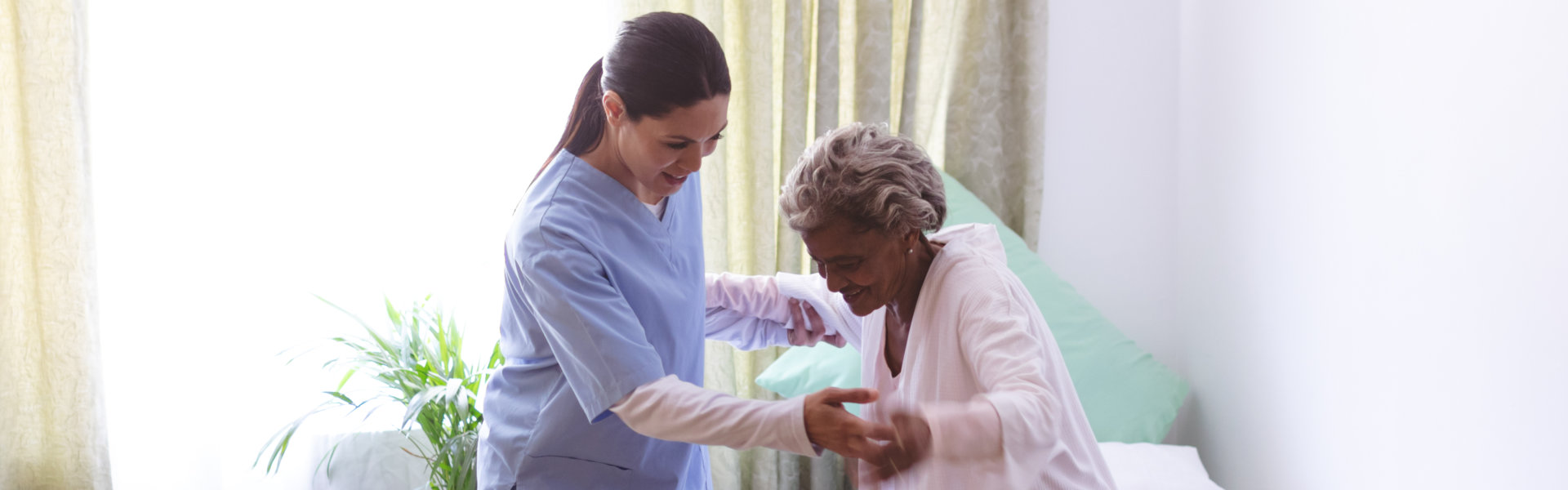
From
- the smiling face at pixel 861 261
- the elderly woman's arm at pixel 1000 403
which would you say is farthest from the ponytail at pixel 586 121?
the elderly woman's arm at pixel 1000 403

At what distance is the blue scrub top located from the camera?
108 cm

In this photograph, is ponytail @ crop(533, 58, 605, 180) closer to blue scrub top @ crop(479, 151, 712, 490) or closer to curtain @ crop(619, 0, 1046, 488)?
blue scrub top @ crop(479, 151, 712, 490)

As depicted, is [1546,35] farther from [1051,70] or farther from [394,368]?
[394,368]

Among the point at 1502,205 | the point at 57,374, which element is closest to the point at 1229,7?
→ the point at 1502,205

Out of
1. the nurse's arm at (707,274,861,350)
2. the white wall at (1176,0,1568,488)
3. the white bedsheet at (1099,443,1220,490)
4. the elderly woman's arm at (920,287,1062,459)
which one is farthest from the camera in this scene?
the white bedsheet at (1099,443,1220,490)

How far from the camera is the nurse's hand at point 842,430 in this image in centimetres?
100

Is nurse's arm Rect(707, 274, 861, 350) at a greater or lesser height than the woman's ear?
lesser

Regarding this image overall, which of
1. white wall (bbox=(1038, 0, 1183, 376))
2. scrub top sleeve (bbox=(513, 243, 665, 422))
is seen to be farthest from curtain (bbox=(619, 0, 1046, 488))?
scrub top sleeve (bbox=(513, 243, 665, 422))

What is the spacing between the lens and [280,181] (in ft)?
8.48

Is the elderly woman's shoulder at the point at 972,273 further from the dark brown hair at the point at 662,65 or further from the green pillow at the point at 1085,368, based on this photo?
the green pillow at the point at 1085,368

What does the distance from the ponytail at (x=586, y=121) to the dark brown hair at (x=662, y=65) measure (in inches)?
2.7

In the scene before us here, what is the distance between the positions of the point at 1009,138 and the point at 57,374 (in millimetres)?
2521

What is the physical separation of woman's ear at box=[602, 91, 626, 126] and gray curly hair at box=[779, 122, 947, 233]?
0.22 m

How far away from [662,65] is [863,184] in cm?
27
